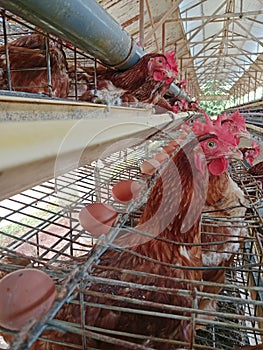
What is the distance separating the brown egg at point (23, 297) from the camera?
0.45 meters

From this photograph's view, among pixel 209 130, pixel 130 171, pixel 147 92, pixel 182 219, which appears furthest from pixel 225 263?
pixel 147 92

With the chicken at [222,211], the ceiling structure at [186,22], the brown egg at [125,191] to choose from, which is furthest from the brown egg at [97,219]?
the ceiling structure at [186,22]

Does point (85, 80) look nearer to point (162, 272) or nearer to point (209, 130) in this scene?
point (209, 130)

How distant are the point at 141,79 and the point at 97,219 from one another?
1427 mm

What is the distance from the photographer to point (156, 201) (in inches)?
34.6

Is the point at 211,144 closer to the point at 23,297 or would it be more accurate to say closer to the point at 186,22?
the point at 23,297

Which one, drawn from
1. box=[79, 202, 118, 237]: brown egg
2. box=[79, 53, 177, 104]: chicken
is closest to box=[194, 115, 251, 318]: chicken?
box=[79, 202, 118, 237]: brown egg

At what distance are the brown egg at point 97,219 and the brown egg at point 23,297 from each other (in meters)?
0.42

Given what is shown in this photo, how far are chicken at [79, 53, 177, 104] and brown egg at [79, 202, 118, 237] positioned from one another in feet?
3.20

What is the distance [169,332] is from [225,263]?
1.69 feet

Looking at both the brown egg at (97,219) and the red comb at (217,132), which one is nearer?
the brown egg at (97,219)

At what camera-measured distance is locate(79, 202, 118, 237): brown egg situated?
94 centimetres

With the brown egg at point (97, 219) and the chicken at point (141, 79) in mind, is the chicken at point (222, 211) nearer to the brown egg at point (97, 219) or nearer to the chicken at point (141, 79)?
the brown egg at point (97, 219)

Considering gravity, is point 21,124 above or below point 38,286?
above
